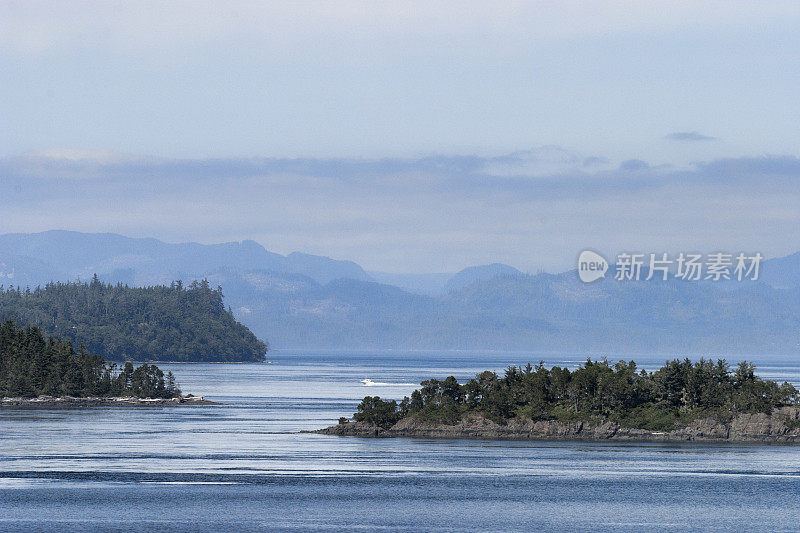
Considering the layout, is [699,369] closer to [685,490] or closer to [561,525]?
[685,490]

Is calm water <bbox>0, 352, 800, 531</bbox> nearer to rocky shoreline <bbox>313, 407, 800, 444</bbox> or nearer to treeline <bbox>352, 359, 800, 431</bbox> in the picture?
rocky shoreline <bbox>313, 407, 800, 444</bbox>

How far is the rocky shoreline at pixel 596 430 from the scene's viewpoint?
492 ft

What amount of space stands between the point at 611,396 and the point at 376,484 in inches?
2081

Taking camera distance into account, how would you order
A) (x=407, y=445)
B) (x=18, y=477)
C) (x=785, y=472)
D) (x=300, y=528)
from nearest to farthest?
(x=300, y=528), (x=18, y=477), (x=785, y=472), (x=407, y=445)

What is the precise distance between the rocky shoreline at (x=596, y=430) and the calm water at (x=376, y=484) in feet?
15.6

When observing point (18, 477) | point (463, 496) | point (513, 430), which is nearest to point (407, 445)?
point (513, 430)

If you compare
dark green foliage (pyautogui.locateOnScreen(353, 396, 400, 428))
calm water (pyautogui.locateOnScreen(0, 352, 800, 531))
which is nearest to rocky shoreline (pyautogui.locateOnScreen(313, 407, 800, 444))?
dark green foliage (pyautogui.locateOnScreen(353, 396, 400, 428))

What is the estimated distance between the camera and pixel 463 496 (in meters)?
105

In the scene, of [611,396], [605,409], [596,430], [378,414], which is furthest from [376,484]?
[605,409]

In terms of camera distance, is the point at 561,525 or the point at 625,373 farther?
the point at 625,373

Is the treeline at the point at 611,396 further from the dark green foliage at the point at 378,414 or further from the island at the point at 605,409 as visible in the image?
the island at the point at 605,409

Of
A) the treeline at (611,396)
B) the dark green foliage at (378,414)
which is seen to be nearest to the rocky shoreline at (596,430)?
the dark green foliage at (378,414)

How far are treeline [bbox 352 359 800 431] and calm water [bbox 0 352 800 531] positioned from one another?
7.04m

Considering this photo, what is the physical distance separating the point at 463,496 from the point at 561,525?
14.8 metres
